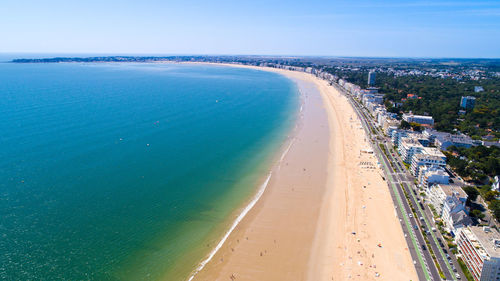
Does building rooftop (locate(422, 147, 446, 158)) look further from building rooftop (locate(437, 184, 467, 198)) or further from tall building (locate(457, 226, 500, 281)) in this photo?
tall building (locate(457, 226, 500, 281))

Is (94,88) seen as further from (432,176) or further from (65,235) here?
(432,176)

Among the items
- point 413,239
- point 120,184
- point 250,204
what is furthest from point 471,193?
point 120,184

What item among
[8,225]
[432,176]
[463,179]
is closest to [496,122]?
[463,179]

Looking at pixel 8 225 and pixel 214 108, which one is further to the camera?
pixel 214 108

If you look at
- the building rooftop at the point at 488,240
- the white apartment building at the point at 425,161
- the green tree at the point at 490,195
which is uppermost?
the white apartment building at the point at 425,161

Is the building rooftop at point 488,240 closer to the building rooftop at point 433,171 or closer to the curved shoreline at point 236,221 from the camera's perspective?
the building rooftop at point 433,171

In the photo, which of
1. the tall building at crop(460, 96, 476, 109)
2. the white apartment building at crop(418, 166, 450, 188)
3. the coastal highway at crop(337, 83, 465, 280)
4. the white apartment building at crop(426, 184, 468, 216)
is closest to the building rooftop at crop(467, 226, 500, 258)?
the coastal highway at crop(337, 83, 465, 280)

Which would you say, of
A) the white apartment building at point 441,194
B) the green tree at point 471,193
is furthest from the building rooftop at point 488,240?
the green tree at point 471,193
